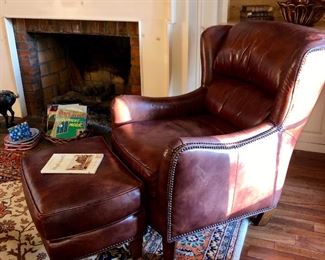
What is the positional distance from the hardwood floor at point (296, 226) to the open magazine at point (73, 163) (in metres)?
0.79

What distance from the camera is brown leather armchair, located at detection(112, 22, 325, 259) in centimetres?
128

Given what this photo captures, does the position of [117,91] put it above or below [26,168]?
below

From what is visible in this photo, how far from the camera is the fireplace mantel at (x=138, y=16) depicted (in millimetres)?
2371

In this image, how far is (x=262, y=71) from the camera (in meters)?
1.58

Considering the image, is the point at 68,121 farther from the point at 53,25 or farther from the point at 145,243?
the point at 145,243

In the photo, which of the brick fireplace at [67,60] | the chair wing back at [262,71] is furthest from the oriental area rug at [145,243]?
the brick fireplace at [67,60]

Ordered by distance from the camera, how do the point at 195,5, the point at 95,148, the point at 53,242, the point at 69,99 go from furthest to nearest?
1. the point at 69,99
2. the point at 195,5
3. the point at 95,148
4. the point at 53,242

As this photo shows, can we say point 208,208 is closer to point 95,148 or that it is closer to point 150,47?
point 95,148

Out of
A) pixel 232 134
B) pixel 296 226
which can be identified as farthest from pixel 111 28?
pixel 296 226

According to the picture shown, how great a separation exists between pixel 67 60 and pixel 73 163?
83.8 inches

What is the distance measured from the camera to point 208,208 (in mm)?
1359

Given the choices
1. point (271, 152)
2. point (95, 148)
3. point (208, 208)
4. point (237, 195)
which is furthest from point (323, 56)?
point (95, 148)

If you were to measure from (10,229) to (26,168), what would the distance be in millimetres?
443

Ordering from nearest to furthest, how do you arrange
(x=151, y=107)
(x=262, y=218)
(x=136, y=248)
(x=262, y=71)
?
(x=136, y=248)
(x=262, y=71)
(x=262, y=218)
(x=151, y=107)
